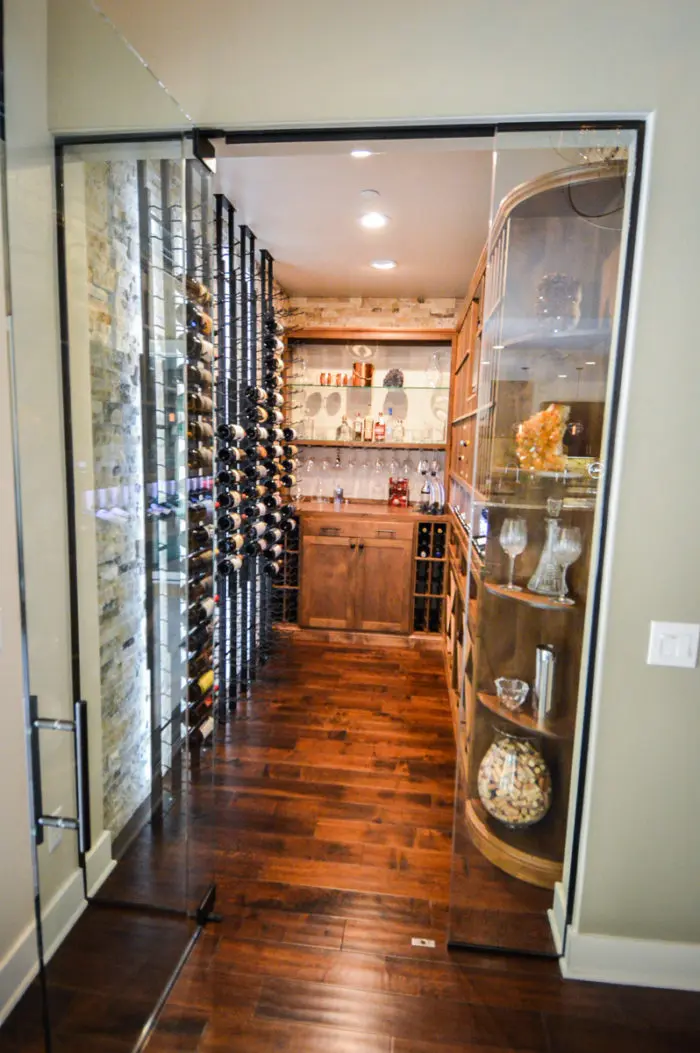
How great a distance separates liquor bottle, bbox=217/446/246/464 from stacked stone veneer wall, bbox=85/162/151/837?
1.19 meters

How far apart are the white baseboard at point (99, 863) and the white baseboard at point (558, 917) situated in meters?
1.42

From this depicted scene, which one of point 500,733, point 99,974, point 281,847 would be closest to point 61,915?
point 99,974

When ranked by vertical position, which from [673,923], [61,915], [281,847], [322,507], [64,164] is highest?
[64,164]

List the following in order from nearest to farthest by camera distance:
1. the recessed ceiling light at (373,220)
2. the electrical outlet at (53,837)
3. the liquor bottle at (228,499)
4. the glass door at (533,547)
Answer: the electrical outlet at (53,837)
the glass door at (533,547)
the recessed ceiling light at (373,220)
the liquor bottle at (228,499)

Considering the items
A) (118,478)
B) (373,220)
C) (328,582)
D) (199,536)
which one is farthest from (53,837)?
(328,582)

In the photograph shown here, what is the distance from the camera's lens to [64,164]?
138 centimetres

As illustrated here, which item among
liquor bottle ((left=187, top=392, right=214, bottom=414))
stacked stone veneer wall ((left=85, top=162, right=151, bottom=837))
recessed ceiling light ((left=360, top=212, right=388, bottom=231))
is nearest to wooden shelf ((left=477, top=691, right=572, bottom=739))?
stacked stone veneer wall ((left=85, top=162, right=151, bottom=837))

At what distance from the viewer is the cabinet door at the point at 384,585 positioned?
436cm

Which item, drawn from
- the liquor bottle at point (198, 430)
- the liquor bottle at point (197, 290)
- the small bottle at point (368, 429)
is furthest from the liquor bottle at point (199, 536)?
the small bottle at point (368, 429)

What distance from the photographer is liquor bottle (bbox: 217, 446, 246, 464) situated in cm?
301

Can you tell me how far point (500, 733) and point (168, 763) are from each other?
1.24 meters

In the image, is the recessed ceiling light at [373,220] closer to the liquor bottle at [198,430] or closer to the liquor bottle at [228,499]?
the liquor bottle at [198,430]

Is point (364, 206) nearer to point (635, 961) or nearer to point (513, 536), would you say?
point (513, 536)

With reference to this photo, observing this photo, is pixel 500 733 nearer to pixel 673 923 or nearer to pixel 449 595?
pixel 673 923
